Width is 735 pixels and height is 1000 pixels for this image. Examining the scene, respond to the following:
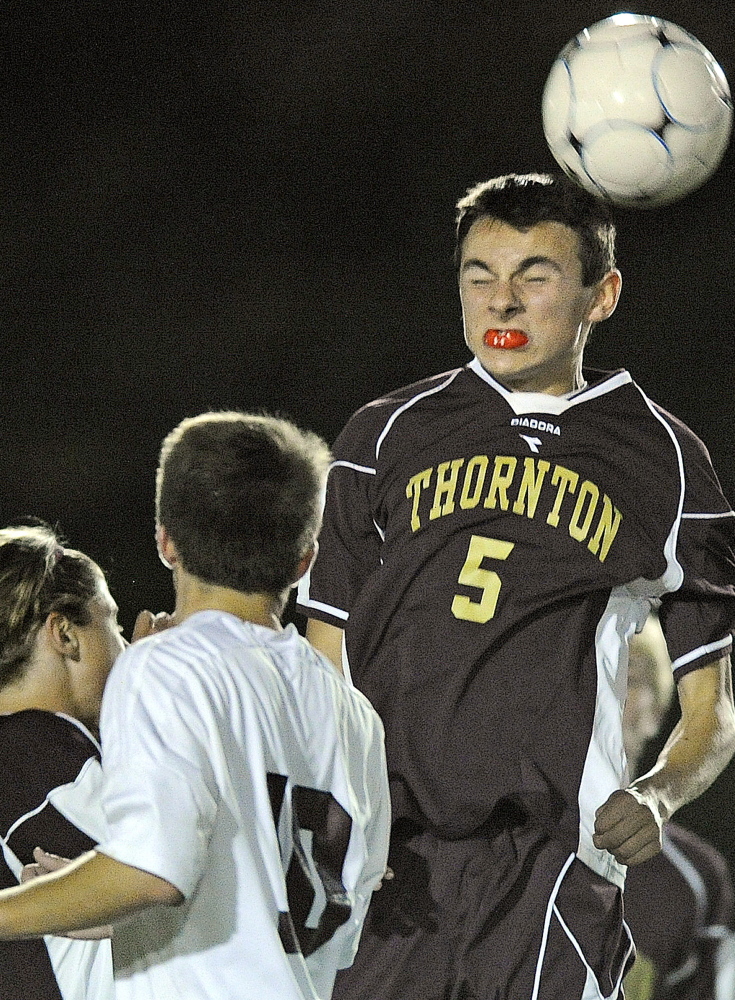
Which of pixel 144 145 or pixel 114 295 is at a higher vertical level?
pixel 144 145

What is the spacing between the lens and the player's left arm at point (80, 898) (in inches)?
60.6

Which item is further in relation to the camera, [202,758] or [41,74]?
[41,74]

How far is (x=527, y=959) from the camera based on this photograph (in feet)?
7.18

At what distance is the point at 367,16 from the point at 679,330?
6.33 feet

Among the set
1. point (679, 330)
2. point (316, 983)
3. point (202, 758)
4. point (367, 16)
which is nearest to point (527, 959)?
point (316, 983)

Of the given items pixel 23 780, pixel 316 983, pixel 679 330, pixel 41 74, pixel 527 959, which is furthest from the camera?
pixel 41 74

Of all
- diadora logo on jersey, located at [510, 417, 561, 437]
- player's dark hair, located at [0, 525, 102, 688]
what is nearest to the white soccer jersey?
player's dark hair, located at [0, 525, 102, 688]

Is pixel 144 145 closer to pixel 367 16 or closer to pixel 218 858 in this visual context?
pixel 367 16

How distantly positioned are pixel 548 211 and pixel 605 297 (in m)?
0.18

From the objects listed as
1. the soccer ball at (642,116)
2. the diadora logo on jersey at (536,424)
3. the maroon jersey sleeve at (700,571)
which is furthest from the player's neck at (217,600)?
the soccer ball at (642,116)

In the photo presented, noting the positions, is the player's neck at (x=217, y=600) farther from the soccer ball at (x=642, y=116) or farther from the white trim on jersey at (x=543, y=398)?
the soccer ball at (x=642, y=116)

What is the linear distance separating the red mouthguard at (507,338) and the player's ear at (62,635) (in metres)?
0.80

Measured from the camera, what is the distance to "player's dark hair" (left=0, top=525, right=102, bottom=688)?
7.37 ft

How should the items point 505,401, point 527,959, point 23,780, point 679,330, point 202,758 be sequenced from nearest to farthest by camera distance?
point 202,758
point 23,780
point 527,959
point 505,401
point 679,330
